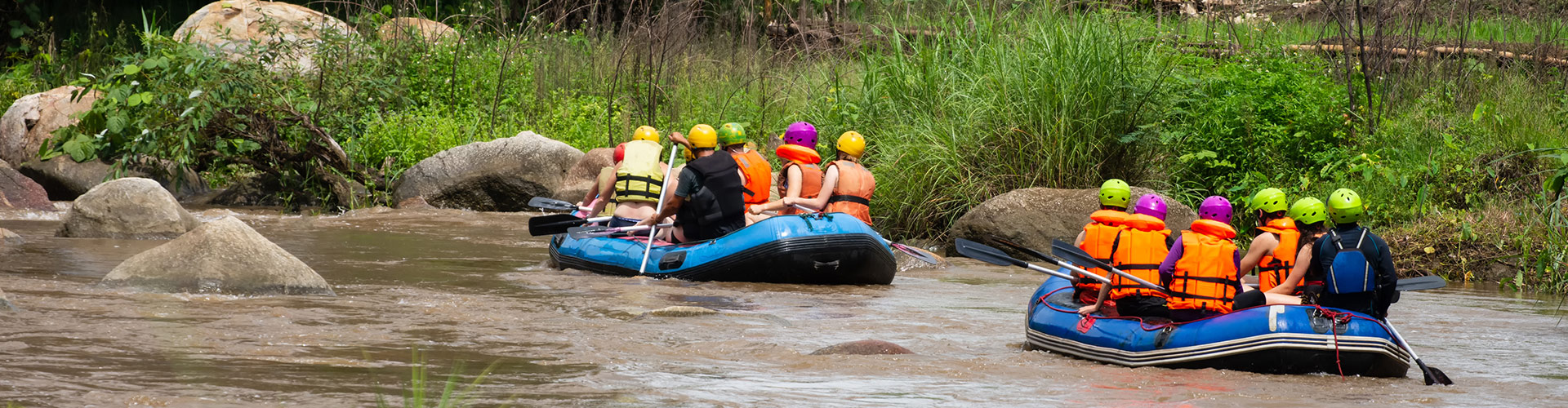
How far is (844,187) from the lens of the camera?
32.6ft

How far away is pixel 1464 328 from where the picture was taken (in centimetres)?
778

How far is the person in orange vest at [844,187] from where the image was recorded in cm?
985

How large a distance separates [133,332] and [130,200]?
554cm

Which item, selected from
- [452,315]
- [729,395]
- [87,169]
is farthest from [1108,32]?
[87,169]

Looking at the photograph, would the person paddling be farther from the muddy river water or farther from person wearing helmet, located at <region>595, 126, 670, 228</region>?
person wearing helmet, located at <region>595, 126, 670, 228</region>

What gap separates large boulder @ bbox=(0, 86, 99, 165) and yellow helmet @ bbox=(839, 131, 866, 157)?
9317mm

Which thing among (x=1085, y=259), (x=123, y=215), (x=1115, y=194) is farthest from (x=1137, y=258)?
(x=123, y=215)

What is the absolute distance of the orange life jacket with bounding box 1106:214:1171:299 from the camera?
6316 millimetres

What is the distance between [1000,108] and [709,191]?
3793mm

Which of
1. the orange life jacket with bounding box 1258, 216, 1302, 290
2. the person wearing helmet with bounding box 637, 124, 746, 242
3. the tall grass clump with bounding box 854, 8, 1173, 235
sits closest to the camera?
the orange life jacket with bounding box 1258, 216, 1302, 290

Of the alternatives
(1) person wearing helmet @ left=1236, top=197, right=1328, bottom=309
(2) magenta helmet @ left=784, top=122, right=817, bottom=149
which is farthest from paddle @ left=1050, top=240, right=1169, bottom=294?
(2) magenta helmet @ left=784, top=122, right=817, bottom=149

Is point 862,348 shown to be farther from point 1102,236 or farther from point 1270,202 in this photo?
point 1270,202

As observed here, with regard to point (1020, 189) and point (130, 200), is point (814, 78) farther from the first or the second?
point (130, 200)

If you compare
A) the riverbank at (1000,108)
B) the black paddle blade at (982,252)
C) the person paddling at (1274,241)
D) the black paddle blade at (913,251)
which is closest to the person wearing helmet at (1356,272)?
the person paddling at (1274,241)
